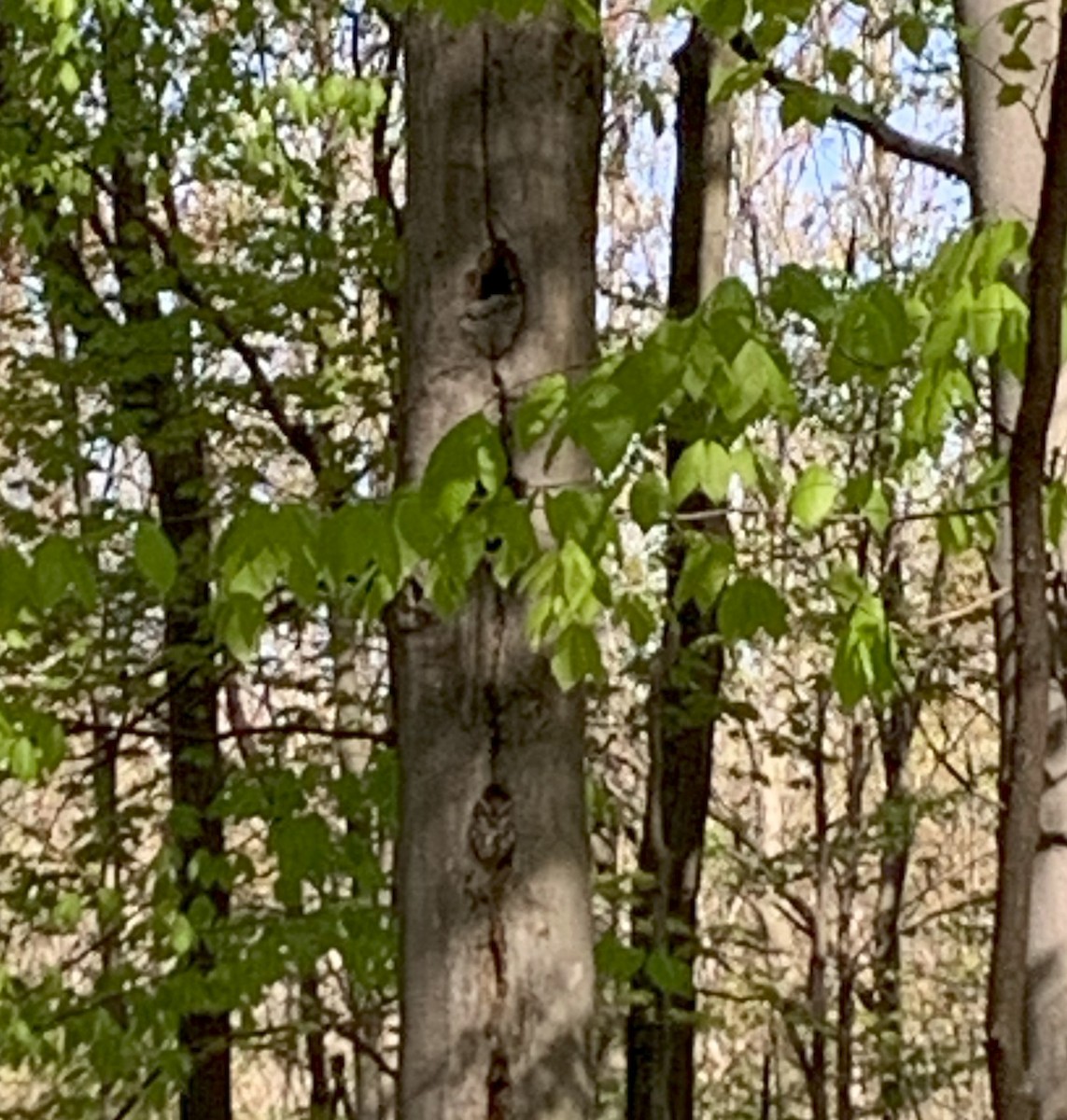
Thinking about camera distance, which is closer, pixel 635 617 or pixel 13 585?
pixel 13 585

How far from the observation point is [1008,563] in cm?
305

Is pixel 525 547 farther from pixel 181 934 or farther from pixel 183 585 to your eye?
pixel 183 585

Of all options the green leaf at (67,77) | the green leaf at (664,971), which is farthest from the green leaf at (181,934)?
the green leaf at (67,77)

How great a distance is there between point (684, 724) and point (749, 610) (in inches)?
181

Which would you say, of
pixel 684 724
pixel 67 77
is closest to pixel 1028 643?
pixel 67 77

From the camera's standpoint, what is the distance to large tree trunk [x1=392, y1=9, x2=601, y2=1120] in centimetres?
236

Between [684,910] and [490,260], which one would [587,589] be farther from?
[684,910]

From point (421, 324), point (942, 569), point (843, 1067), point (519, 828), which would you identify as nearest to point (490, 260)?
point (421, 324)

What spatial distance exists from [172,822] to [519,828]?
178 inches

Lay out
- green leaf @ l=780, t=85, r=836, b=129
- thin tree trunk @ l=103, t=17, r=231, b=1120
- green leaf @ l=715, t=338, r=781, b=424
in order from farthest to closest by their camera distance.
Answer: thin tree trunk @ l=103, t=17, r=231, b=1120 < green leaf @ l=780, t=85, r=836, b=129 < green leaf @ l=715, t=338, r=781, b=424

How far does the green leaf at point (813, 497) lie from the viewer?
7.67 feet

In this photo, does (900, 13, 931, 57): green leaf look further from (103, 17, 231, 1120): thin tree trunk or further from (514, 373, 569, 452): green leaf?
(103, 17, 231, 1120): thin tree trunk

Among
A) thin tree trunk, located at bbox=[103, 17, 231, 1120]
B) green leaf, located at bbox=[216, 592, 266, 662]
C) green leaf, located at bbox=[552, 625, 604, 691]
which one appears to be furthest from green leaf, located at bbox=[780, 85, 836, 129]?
thin tree trunk, located at bbox=[103, 17, 231, 1120]

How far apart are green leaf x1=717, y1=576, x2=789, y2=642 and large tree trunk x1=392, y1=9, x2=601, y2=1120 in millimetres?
228
